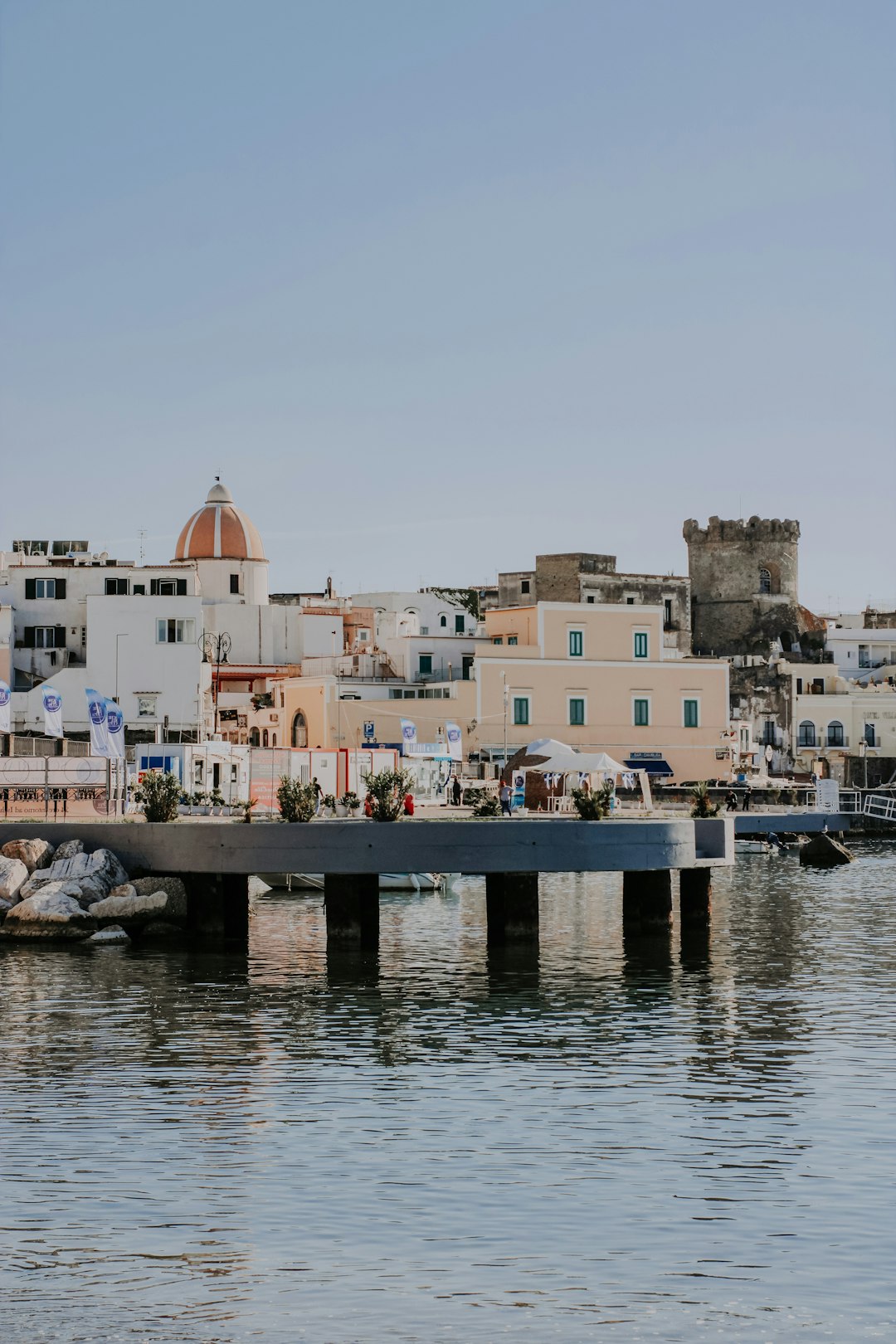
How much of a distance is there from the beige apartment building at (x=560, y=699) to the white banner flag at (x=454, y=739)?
232 centimetres

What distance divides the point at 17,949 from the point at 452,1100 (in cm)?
1663

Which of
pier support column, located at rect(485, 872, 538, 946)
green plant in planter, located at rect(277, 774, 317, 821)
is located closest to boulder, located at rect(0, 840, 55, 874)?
green plant in planter, located at rect(277, 774, 317, 821)

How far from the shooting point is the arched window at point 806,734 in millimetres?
115375

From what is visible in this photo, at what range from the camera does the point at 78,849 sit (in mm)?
37438

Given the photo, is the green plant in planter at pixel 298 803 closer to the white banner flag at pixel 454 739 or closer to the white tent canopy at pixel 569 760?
the white tent canopy at pixel 569 760

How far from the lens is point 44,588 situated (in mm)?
86812

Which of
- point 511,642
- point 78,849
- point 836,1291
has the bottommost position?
point 836,1291

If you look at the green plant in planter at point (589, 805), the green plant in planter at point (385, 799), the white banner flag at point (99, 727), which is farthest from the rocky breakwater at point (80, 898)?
the white banner flag at point (99, 727)

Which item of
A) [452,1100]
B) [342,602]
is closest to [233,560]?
[342,602]

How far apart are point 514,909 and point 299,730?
57770mm

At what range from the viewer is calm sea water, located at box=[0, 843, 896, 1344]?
14.4m

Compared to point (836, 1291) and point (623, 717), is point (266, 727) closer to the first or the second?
point (623, 717)

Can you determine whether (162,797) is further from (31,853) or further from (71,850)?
(31,853)

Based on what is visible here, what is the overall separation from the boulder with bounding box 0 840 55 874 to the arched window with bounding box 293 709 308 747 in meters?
54.4
